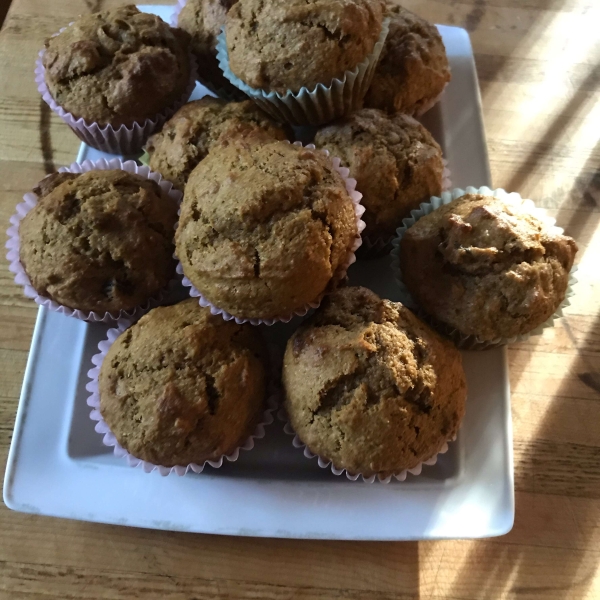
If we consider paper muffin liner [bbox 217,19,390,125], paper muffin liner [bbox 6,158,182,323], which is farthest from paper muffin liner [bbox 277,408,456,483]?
paper muffin liner [bbox 217,19,390,125]

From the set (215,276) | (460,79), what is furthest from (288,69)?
(460,79)

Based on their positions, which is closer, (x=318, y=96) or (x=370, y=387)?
(x=370, y=387)

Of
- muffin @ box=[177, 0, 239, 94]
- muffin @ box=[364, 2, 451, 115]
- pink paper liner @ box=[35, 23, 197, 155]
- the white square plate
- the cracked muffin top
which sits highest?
muffin @ box=[364, 2, 451, 115]

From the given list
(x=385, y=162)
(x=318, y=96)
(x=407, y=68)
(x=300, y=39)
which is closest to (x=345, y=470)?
(x=385, y=162)

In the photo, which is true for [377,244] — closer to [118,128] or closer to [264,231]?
[264,231]

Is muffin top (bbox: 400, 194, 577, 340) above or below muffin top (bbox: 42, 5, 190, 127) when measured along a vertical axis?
above

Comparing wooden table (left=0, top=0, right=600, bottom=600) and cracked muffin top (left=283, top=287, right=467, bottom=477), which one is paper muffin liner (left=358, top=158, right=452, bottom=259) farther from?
wooden table (left=0, top=0, right=600, bottom=600)
